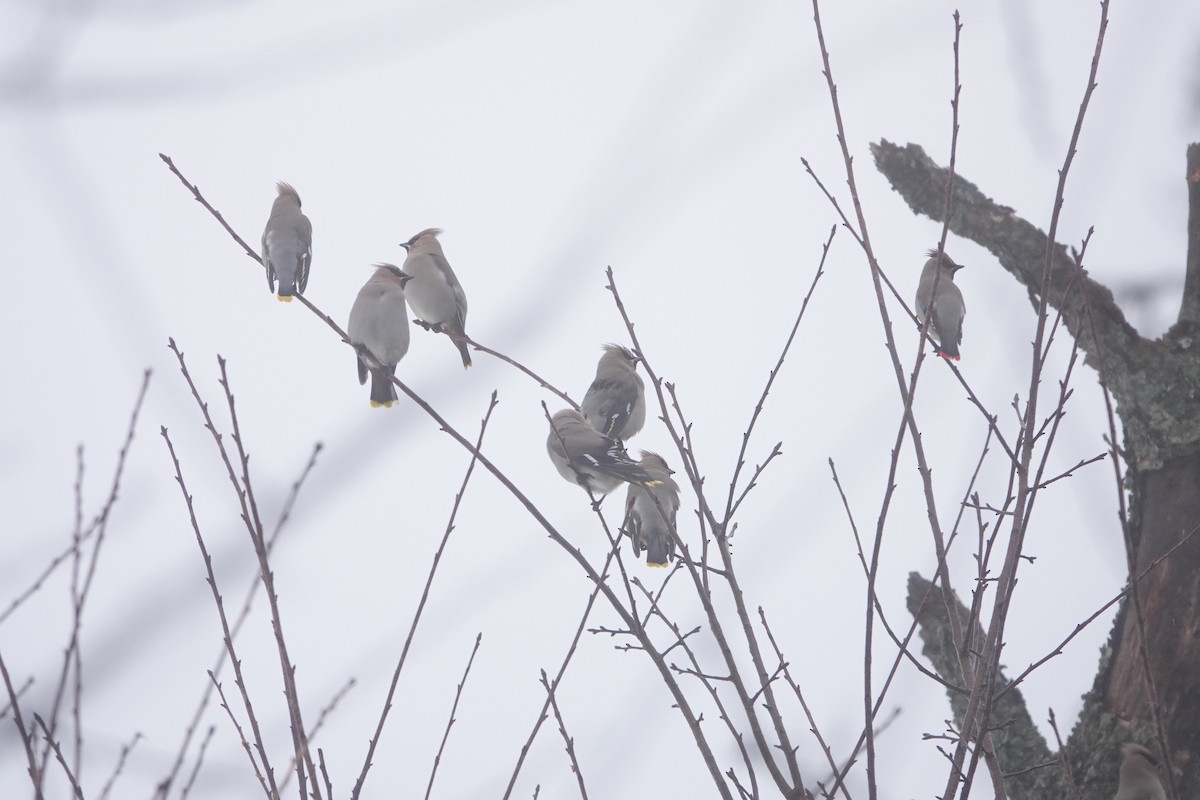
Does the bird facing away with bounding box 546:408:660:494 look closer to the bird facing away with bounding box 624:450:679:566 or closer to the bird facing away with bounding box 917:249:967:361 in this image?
the bird facing away with bounding box 624:450:679:566

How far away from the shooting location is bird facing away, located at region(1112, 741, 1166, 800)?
3094 mm

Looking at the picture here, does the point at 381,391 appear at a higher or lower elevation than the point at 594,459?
higher

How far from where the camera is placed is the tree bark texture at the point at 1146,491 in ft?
10.8

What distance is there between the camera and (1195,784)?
3.19 meters

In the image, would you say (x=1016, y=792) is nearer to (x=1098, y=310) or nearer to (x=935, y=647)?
(x=935, y=647)

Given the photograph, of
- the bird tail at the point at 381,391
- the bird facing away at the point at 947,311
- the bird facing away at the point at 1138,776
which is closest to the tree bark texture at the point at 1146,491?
the bird facing away at the point at 1138,776

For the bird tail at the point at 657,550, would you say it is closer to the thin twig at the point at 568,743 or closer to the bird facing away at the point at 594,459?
the bird facing away at the point at 594,459

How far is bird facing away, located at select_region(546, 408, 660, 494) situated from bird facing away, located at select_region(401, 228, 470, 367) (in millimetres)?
1254

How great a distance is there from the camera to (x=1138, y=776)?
3.19m

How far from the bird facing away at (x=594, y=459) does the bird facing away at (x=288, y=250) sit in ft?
5.39

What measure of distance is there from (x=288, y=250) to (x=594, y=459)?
86.6 inches

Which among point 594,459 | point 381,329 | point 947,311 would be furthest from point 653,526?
point 947,311

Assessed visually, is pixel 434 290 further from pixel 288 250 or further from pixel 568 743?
pixel 568 743

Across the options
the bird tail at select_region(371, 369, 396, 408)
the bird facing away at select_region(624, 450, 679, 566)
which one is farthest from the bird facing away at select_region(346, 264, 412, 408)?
the bird facing away at select_region(624, 450, 679, 566)
